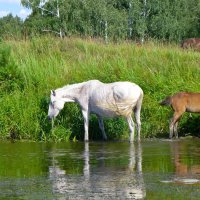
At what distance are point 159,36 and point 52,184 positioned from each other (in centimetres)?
3782

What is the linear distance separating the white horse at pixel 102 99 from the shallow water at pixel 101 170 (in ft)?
2.85

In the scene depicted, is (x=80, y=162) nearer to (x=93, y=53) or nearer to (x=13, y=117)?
(x=13, y=117)

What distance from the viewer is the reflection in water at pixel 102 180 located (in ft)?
32.4

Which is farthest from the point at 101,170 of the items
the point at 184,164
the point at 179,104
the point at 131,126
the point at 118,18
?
the point at 118,18

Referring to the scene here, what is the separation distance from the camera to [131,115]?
60.3ft

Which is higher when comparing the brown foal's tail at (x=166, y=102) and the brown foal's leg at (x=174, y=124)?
the brown foal's tail at (x=166, y=102)

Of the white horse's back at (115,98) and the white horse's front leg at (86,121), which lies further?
the white horse's front leg at (86,121)

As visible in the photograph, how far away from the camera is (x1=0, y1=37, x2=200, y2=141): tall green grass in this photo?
18172 mm

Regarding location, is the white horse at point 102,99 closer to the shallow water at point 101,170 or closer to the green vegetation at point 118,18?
the shallow water at point 101,170

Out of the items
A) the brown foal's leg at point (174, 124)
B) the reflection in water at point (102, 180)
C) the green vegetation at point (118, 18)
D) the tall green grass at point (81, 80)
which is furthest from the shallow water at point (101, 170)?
the green vegetation at point (118, 18)

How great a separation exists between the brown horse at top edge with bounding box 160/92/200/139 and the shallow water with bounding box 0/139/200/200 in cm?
85

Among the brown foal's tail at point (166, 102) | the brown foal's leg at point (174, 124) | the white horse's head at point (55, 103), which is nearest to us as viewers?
the brown foal's leg at point (174, 124)

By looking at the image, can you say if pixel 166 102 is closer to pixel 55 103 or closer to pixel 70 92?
pixel 70 92

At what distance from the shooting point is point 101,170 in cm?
1225
